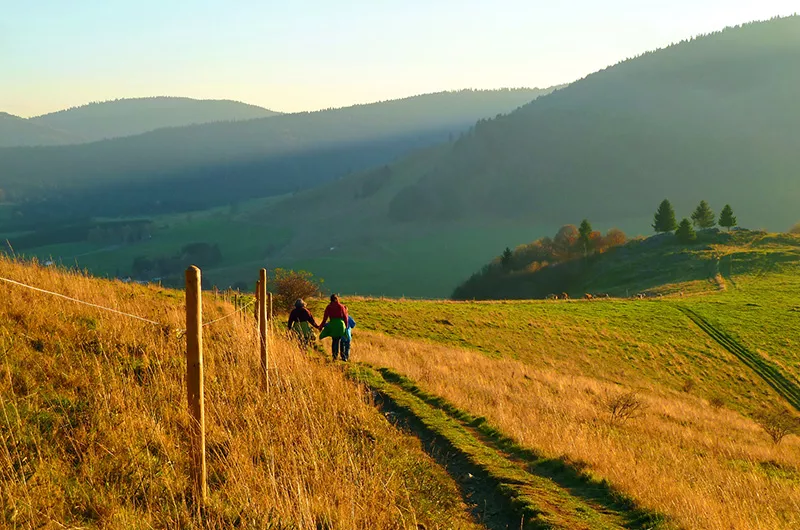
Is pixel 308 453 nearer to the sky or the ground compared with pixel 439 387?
nearer to the sky

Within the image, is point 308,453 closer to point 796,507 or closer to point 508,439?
point 508,439

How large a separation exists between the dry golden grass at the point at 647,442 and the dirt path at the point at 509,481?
13.1 inches

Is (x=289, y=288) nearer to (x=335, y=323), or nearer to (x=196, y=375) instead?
(x=335, y=323)

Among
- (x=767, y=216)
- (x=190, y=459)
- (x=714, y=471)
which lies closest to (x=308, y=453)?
(x=190, y=459)

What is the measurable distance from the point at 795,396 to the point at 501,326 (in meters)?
17.3

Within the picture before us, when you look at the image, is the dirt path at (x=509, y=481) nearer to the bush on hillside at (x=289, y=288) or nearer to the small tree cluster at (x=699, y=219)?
the bush on hillside at (x=289, y=288)

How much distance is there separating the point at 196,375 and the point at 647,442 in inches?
470

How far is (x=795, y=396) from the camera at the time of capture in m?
32.3

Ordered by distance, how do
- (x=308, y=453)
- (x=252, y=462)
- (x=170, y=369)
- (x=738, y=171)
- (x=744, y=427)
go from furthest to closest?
(x=738, y=171), (x=744, y=427), (x=170, y=369), (x=308, y=453), (x=252, y=462)

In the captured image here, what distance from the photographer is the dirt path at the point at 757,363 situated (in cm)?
3266

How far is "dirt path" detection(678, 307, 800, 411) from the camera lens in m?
32.7

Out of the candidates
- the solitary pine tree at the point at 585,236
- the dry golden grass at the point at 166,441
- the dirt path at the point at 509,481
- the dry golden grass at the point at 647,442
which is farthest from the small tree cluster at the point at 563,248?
the dry golden grass at the point at 166,441

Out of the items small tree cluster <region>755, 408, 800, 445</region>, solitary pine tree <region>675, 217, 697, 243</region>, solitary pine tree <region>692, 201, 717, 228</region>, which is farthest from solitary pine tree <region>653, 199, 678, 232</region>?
small tree cluster <region>755, 408, 800, 445</region>

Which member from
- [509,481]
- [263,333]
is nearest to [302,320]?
[263,333]
